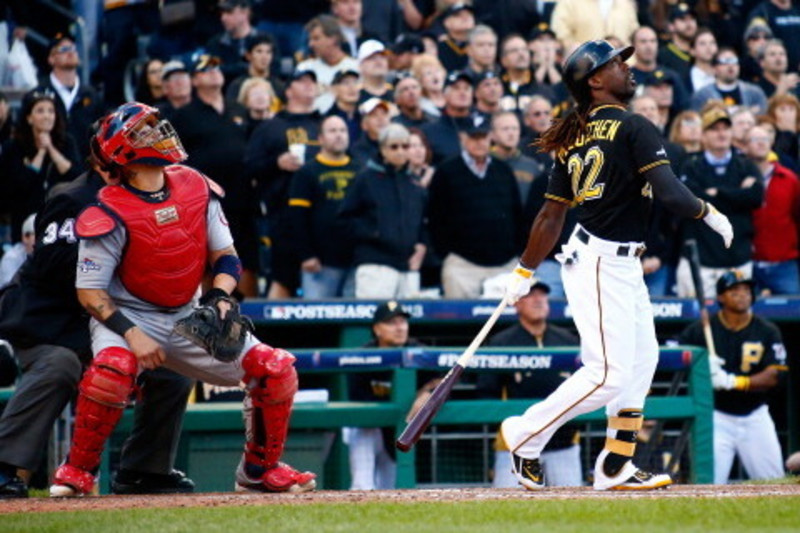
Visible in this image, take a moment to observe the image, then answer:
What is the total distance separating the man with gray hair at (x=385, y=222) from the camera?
39.2ft

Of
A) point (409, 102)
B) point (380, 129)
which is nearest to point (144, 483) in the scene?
point (380, 129)

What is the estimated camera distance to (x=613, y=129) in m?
7.40

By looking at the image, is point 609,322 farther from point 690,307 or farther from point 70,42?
point 70,42

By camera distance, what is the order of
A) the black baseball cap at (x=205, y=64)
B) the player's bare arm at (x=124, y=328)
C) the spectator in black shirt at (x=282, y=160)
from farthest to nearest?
the black baseball cap at (x=205, y=64) → the spectator in black shirt at (x=282, y=160) → the player's bare arm at (x=124, y=328)

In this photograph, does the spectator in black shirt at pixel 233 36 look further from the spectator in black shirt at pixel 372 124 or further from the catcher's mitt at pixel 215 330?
the catcher's mitt at pixel 215 330

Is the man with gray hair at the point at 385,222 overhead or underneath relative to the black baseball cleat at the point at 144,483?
overhead

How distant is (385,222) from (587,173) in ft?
15.1

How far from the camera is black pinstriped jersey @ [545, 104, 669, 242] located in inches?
288

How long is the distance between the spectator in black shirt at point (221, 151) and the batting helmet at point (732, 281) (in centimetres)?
356

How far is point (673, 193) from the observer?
23.7 feet

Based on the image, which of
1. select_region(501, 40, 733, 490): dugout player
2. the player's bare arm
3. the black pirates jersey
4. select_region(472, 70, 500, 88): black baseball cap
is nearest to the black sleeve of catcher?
select_region(501, 40, 733, 490): dugout player

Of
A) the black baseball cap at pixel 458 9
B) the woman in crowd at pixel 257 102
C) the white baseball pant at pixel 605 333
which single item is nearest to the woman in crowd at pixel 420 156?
the woman in crowd at pixel 257 102

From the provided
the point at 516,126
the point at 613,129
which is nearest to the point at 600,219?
the point at 613,129

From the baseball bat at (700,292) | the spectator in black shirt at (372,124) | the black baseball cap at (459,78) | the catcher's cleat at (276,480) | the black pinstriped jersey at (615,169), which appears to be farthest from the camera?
the black baseball cap at (459,78)
